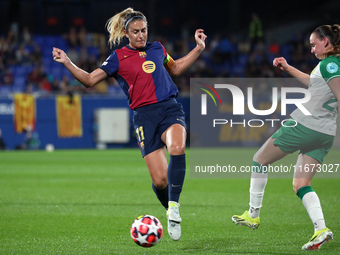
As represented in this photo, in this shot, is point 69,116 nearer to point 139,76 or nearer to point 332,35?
point 139,76

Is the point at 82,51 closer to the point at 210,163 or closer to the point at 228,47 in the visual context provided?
the point at 228,47

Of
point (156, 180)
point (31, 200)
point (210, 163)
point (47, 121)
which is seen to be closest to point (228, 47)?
point (47, 121)

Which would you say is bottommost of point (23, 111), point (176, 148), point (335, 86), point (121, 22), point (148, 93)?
point (23, 111)

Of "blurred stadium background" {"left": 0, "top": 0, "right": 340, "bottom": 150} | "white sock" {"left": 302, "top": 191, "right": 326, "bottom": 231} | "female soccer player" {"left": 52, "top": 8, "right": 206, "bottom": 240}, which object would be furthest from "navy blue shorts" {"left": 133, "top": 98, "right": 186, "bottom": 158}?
"blurred stadium background" {"left": 0, "top": 0, "right": 340, "bottom": 150}

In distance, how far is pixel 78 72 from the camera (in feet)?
20.3

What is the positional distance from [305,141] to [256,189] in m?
0.94

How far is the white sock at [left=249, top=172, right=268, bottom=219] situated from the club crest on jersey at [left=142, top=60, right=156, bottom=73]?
1.60 metres

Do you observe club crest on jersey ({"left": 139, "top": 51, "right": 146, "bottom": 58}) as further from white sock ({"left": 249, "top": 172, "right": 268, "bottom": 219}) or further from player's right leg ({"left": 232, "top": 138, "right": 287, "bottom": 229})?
white sock ({"left": 249, "top": 172, "right": 268, "bottom": 219})

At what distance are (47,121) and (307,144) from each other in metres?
21.2

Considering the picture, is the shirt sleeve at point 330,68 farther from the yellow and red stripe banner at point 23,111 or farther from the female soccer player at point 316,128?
the yellow and red stripe banner at point 23,111

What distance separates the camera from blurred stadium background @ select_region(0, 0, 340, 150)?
2581 centimetres

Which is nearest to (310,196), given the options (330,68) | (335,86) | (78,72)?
(335,86)

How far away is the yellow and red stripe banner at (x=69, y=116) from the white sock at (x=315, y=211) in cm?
2077

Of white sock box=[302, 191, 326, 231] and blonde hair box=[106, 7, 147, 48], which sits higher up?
blonde hair box=[106, 7, 147, 48]
